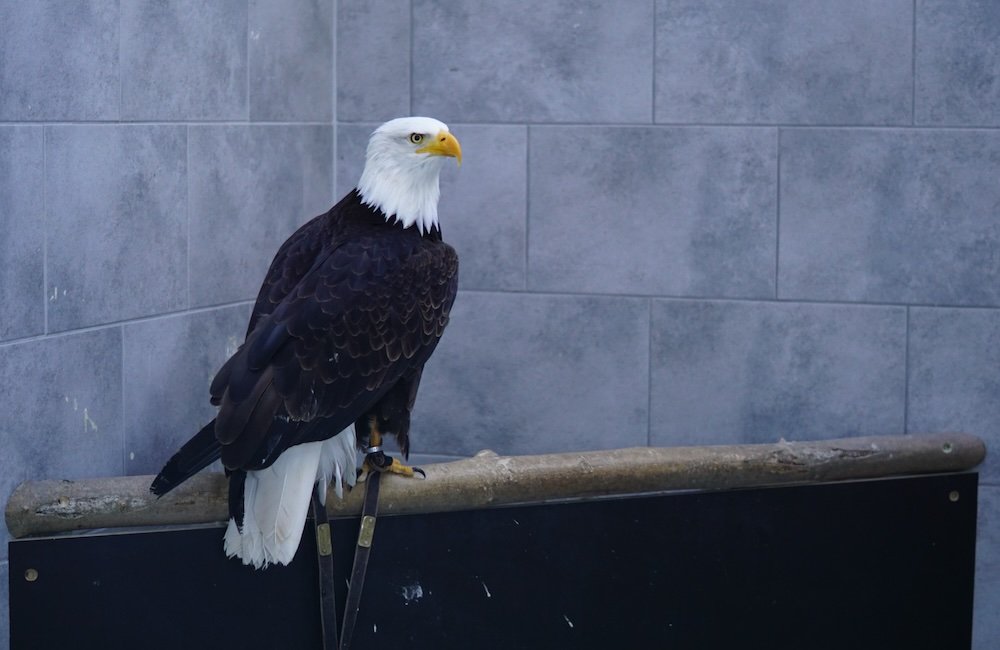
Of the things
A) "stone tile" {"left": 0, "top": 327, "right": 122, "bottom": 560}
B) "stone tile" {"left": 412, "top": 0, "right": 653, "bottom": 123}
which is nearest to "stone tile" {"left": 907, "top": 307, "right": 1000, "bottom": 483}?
"stone tile" {"left": 412, "top": 0, "right": 653, "bottom": 123}

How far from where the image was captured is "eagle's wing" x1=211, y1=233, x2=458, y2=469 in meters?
2.70

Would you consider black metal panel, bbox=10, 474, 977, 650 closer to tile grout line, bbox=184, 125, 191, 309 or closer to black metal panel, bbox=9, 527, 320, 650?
black metal panel, bbox=9, 527, 320, 650

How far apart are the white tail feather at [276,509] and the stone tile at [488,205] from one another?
151 centimetres

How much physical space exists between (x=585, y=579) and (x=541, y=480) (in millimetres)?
258

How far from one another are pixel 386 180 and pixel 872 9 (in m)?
1.69

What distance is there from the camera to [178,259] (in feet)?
11.6

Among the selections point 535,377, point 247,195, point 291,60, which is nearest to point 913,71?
point 535,377

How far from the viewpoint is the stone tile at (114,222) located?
301cm

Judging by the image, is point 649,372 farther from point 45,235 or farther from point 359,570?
point 45,235

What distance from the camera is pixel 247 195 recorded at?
3908 mm

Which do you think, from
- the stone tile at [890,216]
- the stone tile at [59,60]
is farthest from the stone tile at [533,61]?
the stone tile at [59,60]

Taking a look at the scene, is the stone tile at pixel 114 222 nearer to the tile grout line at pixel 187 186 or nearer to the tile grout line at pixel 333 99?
the tile grout line at pixel 187 186

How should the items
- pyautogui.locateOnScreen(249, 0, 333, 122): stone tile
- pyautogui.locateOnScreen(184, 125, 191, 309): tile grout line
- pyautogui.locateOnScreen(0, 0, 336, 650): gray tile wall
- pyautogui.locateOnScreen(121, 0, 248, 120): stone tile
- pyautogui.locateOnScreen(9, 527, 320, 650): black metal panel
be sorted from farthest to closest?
pyautogui.locateOnScreen(249, 0, 333, 122): stone tile
pyautogui.locateOnScreen(184, 125, 191, 309): tile grout line
pyautogui.locateOnScreen(121, 0, 248, 120): stone tile
pyautogui.locateOnScreen(0, 0, 336, 650): gray tile wall
pyautogui.locateOnScreen(9, 527, 320, 650): black metal panel

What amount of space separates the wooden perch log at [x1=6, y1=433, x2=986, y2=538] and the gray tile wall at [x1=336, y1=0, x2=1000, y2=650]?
2.21 ft
